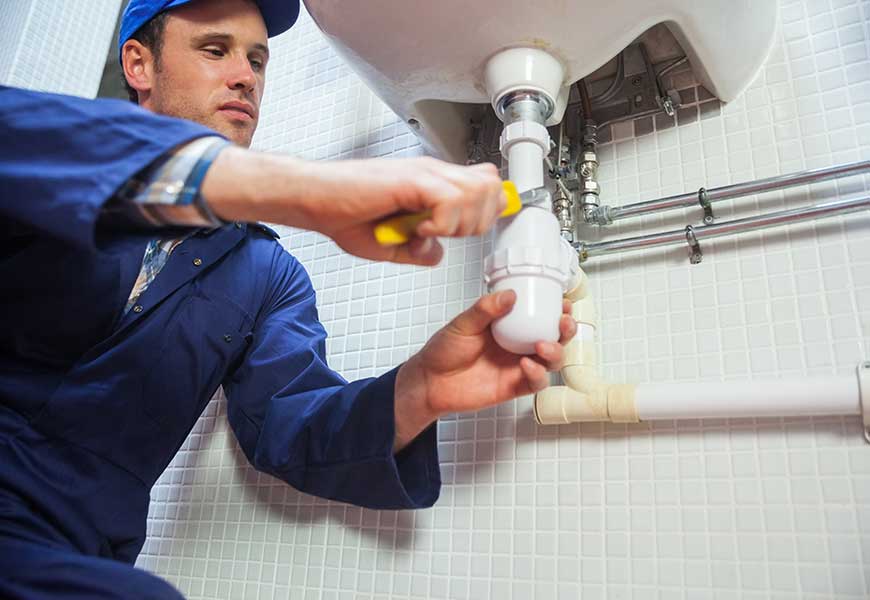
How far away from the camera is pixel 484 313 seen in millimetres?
612

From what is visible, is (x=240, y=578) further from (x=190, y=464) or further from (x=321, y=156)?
(x=321, y=156)

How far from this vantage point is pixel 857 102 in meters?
0.76

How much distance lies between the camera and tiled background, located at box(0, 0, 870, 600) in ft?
2.23

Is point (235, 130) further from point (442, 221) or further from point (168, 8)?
point (442, 221)

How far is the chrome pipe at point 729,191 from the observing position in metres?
0.70

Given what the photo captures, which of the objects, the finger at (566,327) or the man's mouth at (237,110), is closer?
the finger at (566,327)

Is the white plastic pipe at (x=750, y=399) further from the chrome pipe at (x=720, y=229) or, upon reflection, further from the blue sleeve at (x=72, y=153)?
the blue sleeve at (x=72, y=153)

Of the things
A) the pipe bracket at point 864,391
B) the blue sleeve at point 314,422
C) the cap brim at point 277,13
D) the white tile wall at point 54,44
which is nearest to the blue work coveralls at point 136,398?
the blue sleeve at point 314,422

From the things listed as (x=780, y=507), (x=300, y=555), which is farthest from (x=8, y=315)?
(x=780, y=507)

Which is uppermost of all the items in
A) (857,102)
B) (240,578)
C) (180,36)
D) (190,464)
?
(180,36)

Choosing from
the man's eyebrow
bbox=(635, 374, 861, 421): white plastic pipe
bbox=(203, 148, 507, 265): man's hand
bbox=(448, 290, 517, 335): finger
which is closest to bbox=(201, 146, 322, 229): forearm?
bbox=(203, 148, 507, 265): man's hand

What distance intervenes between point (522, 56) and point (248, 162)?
0.38 metres

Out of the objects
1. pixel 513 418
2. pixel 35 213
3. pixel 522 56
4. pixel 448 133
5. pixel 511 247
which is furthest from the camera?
pixel 448 133

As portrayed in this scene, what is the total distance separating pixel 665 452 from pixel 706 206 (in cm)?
28
